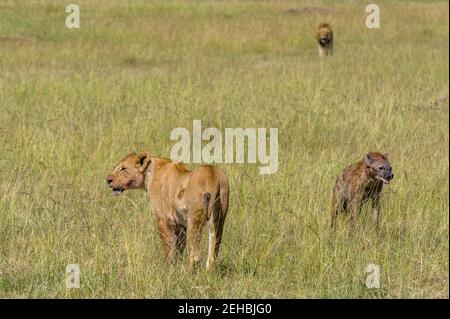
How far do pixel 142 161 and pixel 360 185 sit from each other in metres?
1.80

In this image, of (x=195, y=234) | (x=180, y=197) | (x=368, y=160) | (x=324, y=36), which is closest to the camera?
(x=195, y=234)

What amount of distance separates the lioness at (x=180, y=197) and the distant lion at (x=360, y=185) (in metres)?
1.43

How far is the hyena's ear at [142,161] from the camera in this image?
5.40 metres

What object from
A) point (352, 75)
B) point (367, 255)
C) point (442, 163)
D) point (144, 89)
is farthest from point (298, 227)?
point (352, 75)

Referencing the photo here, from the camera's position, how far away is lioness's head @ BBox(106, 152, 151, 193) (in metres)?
5.41

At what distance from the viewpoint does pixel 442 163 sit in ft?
25.4

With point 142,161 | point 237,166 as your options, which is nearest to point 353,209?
point 237,166

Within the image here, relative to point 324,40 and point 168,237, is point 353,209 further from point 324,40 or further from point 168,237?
point 324,40

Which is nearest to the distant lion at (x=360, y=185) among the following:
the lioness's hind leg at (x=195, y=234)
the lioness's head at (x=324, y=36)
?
the lioness's hind leg at (x=195, y=234)

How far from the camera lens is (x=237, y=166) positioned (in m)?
7.46

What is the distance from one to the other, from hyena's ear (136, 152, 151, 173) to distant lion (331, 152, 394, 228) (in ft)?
4.97

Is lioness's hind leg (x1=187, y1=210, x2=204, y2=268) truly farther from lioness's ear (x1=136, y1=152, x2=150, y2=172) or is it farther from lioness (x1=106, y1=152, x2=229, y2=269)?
lioness's ear (x1=136, y1=152, x2=150, y2=172)

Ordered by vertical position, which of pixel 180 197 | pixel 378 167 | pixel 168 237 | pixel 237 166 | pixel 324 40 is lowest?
pixel 168 237
